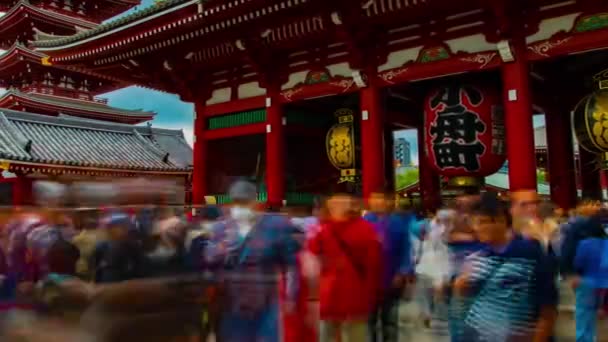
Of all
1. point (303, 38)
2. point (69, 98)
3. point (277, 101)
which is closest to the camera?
point (303, 38)

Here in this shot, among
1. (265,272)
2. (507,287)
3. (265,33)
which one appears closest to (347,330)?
(265,272)

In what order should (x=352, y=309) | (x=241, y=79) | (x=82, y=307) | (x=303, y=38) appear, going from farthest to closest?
(x=241, y=79) < (x=303, y=38) < (x=352, y=309) < (x=82, y=307)

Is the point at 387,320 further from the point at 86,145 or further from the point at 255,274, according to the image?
the point at 86,145

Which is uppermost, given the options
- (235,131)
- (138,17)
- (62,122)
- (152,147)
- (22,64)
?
(22,64)

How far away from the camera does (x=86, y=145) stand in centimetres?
1864

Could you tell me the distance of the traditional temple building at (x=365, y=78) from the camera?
820cm

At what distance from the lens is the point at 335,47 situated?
10250 millimetres

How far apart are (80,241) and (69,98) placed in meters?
20.7

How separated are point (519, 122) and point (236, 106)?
243 inches

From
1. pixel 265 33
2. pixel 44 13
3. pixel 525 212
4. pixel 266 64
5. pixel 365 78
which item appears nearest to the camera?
pixel 525 212

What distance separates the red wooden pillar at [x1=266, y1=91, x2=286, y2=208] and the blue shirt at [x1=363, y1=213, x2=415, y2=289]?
575 cm

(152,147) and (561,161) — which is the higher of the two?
(152,147)

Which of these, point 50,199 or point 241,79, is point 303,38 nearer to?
point 241,79

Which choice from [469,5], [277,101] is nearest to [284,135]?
[277,101]
